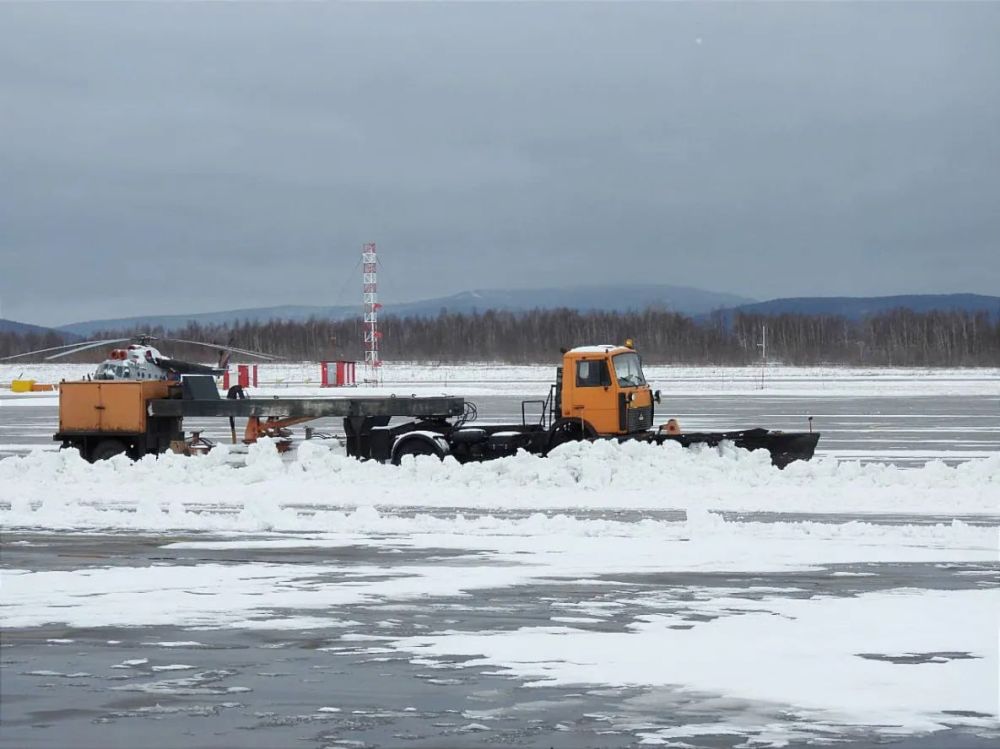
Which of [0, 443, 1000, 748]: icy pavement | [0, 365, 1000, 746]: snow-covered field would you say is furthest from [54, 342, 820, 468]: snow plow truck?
[0, 443, 1000, 748]: icy pavement

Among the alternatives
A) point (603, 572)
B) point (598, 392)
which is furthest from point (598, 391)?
point (603, 572)

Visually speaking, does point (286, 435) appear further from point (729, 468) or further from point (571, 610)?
point (571, 610)

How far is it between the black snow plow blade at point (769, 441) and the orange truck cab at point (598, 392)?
0.80 meters

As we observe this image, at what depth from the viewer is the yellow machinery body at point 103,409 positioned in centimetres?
2202

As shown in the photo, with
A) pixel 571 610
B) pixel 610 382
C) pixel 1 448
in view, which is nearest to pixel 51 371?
pixel 1 448

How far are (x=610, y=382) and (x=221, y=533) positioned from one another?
27.2 ft

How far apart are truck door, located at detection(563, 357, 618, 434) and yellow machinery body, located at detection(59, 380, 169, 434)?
7637 millimetres

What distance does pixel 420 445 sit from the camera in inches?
805

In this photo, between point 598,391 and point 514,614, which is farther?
point 598,391

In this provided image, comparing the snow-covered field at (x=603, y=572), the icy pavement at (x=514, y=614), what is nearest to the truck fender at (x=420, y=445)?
the snow-covered field at (x=603, y=572)

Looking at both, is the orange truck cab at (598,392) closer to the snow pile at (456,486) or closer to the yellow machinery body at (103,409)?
the snow pile at (456,486)

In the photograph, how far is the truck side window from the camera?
65.9 ft

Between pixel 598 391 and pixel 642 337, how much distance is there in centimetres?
9632

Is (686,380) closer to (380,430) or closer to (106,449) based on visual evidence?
(380,430)
